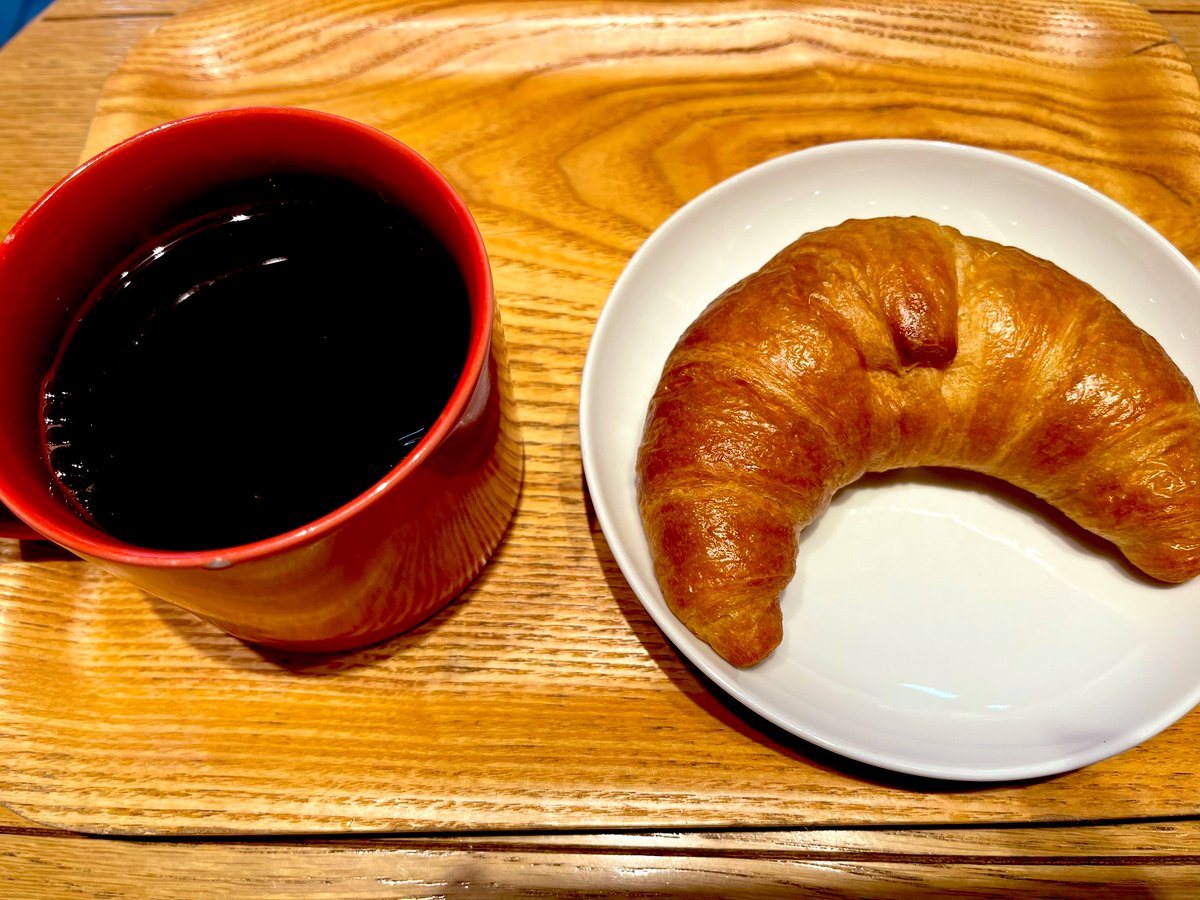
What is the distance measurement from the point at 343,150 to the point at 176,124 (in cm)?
14

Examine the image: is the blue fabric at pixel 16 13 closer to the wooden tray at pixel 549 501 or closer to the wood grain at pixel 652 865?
the wooden tray at pixel 549 501

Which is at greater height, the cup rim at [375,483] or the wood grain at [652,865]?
the cup rim at [375,483]

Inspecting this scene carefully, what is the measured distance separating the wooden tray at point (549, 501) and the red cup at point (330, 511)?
12 cm

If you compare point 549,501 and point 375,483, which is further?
point 549,501

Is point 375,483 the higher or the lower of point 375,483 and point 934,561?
the higher

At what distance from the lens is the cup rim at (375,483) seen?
1.93 feet

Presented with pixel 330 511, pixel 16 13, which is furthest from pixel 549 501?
pixel 16 13

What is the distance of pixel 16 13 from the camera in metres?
2.28

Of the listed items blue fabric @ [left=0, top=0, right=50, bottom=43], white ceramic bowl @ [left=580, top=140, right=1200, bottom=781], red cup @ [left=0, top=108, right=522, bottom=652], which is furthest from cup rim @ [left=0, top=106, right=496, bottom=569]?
blue fabric @ [left=0, top=0, right=50, bottom=43]

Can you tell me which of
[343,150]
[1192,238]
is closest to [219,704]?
[343,150]

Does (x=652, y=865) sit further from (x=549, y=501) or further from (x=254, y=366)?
(x=254, y=366)

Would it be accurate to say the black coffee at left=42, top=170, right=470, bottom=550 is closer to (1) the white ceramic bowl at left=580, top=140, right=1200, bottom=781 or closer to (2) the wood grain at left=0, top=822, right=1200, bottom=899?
(1) the white ceramic bowl at left=580, top=140, right=1200, bottom=781

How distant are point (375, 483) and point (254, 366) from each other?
21 centimetres

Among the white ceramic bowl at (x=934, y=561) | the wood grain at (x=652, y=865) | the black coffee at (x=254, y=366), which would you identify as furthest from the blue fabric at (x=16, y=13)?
the wood grain at (x=652, y=865)
